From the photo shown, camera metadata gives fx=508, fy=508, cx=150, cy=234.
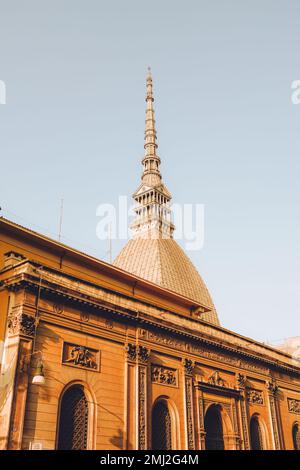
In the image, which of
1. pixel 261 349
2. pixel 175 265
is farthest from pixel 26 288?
pixel 175 265

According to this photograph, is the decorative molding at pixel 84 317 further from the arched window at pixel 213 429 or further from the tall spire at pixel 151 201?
the tall spire at pixel 151 201

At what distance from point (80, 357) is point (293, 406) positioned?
861 inches

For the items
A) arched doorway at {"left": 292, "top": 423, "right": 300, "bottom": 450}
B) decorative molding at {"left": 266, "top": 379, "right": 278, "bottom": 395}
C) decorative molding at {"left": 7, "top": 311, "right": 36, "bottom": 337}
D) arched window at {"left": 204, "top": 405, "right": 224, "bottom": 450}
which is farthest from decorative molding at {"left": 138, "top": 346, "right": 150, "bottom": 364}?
arched doorway at {"left": 292, "top": 423, "right": 300, "bottom": 450}

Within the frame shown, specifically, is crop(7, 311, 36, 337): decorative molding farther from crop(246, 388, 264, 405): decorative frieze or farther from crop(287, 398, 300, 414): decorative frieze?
crop(287, 398, 300, 414): decorative frieze

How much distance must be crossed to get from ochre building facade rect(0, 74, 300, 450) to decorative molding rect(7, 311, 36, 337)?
0.14 ft

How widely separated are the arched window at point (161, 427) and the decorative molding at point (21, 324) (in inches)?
348

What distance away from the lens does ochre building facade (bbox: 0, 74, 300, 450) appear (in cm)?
2103

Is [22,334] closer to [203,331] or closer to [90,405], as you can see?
[90,405]

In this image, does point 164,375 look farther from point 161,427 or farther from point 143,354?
point 161,427

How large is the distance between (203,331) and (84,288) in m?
10.0

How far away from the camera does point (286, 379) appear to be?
3878 centimetres

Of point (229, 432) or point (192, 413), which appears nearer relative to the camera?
point (192, 413)

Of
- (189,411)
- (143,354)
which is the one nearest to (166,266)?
(189,411)
